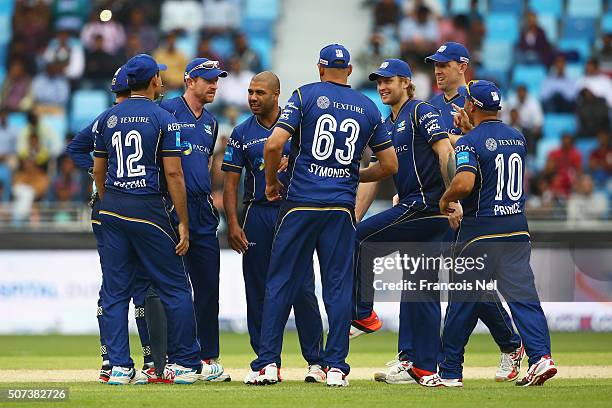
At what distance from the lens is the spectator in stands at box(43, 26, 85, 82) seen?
21.4 meters

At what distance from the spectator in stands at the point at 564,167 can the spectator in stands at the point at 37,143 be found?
791cm

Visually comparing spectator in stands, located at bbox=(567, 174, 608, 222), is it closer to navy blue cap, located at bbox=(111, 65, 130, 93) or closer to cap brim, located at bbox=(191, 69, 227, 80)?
cap brim, located at bbox=(191, 69, 227, 80)

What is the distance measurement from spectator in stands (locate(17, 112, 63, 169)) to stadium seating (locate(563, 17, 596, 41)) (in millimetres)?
9612

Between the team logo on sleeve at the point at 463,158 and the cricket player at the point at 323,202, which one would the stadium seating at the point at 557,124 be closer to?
the team logo on sleeve at the point at 463,158

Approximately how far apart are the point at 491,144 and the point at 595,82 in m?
12.3

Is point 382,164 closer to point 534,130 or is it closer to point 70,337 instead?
point 70,337

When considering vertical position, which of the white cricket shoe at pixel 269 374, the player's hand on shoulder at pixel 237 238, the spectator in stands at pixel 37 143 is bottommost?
the white cricket shoe at pixel 269 374

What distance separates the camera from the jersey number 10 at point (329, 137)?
9.30m

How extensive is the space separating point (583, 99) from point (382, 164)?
11.8 m

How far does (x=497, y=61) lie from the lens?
22297 mm

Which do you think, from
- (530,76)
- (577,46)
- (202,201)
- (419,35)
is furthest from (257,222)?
(577,46)

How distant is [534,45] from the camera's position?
22.2 metres

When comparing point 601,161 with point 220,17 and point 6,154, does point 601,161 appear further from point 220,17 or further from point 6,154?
point 6,154

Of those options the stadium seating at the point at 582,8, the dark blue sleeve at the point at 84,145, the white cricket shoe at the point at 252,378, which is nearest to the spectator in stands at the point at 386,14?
the stadium seating at the point at 582,8
